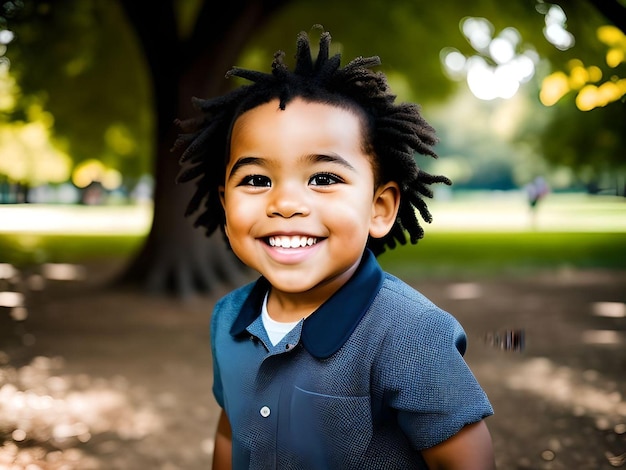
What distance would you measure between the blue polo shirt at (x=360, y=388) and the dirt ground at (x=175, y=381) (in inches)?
14.0

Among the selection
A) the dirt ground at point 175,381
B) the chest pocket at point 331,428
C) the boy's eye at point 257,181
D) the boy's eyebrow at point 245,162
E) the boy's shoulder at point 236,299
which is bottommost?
the dirt ground at point 175,381

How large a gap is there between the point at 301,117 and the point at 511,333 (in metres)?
0.85

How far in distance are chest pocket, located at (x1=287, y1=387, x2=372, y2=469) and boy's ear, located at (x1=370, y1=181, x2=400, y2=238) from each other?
18.6 inches

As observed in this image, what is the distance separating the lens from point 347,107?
188 centimetres

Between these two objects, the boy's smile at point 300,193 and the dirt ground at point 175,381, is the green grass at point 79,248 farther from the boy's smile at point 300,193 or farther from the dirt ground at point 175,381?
the boy's smile at point 300,193

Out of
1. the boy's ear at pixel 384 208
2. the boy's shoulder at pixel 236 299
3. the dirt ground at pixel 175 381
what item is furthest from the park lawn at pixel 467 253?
the boy's ear at pixel 384 208

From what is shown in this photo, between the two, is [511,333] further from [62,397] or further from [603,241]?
[603,241]

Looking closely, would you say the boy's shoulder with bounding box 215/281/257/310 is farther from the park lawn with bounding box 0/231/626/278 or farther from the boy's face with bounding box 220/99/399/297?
the park lawn with bounding box 0/231/626/278

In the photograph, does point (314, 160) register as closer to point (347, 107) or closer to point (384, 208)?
point (347, 107)

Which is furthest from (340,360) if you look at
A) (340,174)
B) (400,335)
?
(340,174)

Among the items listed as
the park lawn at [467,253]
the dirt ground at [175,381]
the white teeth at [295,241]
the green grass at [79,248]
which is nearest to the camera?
the white teeth at [295,241]

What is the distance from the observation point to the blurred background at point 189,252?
4422 mm

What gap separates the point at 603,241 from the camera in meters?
20.2

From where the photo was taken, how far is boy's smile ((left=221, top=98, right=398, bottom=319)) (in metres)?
1.80
